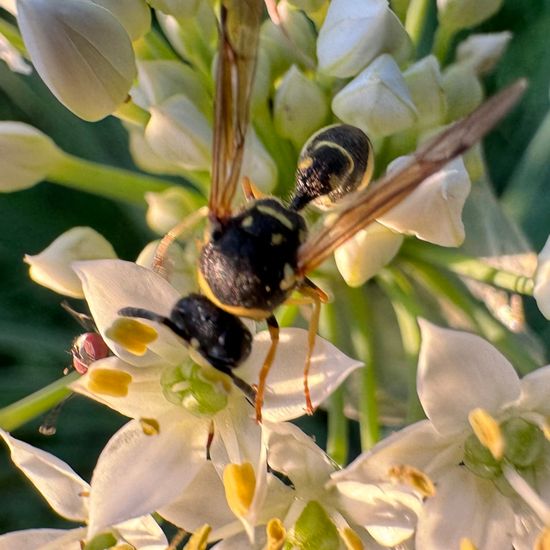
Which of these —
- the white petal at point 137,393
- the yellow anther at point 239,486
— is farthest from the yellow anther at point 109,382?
the yellow anther at point 239,486

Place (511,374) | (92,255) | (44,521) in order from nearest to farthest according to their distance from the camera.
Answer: (511,374), (92,255), (44,521)

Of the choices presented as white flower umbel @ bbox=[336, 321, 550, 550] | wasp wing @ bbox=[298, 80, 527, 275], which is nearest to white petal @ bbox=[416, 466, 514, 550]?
white flower umbel @ bbox=[336, 321, 550, 550]

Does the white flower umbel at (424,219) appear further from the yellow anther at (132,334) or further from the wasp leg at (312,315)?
the yellow anther at (132,334)

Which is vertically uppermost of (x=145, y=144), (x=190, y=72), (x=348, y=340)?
(x=190, y=72)

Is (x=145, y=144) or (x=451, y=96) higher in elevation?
(x=451, y=96)

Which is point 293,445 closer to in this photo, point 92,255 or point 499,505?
point 499,505

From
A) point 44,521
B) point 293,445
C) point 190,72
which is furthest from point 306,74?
point 44,521

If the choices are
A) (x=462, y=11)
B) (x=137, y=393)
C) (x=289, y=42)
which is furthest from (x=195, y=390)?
(x=462, y=11)
